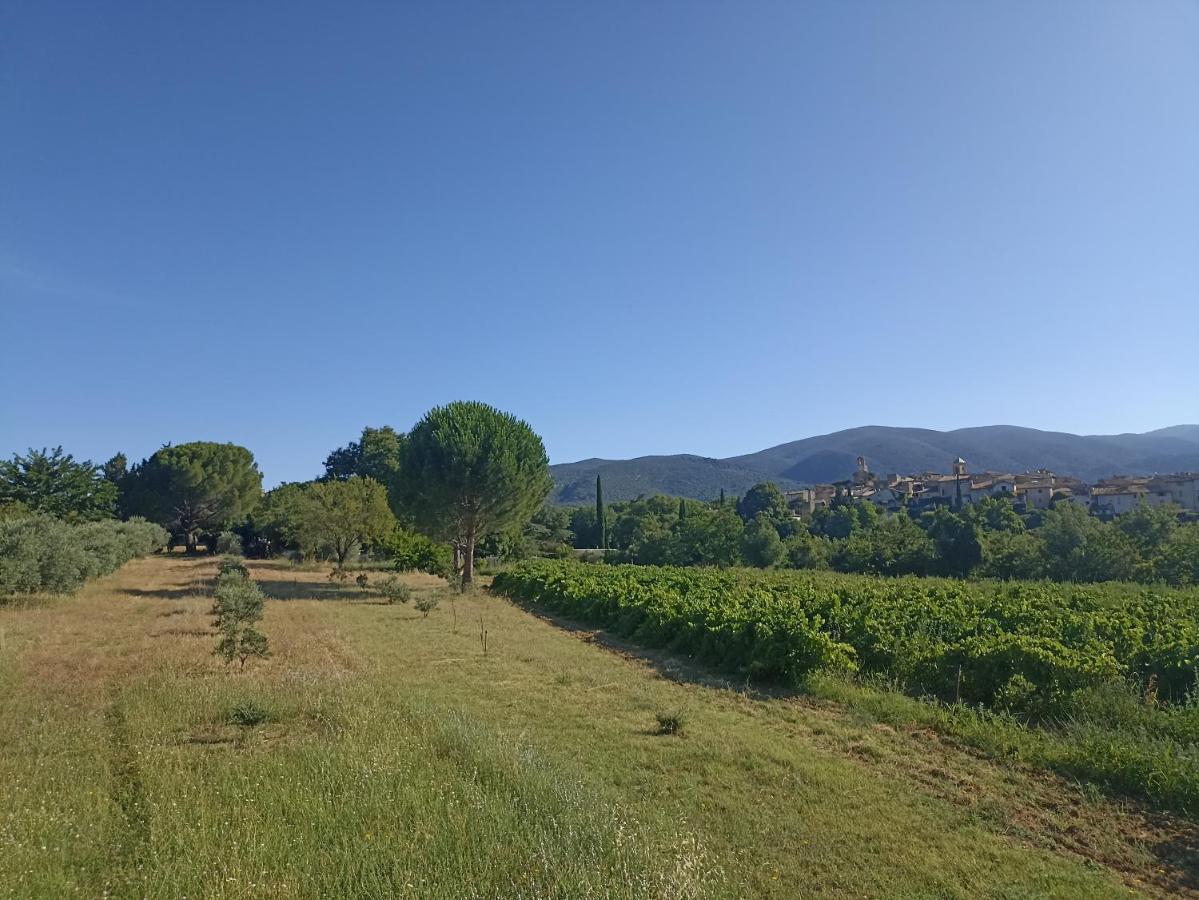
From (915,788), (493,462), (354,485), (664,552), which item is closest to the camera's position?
(915,788)

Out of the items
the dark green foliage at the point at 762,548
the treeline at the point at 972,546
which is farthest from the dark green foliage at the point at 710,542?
the dark green foliage at the point at 762,548

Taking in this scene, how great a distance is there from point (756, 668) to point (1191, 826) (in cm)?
697

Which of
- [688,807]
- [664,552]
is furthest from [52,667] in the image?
[664,552]

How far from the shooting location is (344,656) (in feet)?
47.1

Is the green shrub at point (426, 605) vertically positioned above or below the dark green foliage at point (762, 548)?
above

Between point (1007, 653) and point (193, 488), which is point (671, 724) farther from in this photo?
point (193, 488)

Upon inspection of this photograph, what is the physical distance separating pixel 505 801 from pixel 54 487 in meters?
56.5

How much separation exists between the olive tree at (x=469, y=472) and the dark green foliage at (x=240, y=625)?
988 cm

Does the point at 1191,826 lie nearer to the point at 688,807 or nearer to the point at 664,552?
the point at 688,807

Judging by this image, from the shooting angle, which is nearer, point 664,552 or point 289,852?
point 289,852

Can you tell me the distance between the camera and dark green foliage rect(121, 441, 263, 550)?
61750mm

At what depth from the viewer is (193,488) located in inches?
2450

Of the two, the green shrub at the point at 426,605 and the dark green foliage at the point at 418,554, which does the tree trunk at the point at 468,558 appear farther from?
the dark green foliage at the point at 418,554

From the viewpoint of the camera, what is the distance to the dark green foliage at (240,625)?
13.3 m
